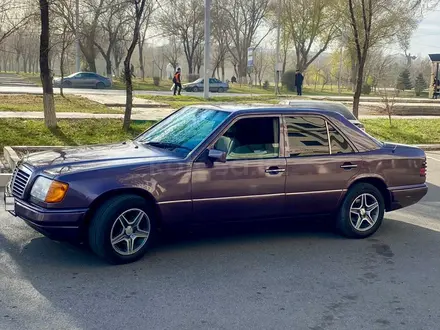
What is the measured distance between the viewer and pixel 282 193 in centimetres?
549

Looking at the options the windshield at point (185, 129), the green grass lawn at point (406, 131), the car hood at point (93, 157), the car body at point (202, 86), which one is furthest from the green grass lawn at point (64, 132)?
the car body at point (202, 86)

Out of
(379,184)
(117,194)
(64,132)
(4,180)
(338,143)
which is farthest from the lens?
(64,132)

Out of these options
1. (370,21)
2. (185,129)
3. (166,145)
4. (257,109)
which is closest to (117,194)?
(166,145)

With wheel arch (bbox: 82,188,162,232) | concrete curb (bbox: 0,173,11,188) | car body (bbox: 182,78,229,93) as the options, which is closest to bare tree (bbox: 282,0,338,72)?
car body (bbox: 182,78,229,93)

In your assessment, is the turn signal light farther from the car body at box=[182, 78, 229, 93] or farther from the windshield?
the car body at box=[182, 78, 229, 93]

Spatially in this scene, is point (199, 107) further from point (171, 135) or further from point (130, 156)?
point (130, 156)

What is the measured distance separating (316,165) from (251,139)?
2.61ft

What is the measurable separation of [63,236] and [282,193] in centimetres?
228

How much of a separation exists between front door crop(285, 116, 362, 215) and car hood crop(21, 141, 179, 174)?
138 cm

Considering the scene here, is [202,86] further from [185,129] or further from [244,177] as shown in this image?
[244,177]

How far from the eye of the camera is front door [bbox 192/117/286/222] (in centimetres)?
513

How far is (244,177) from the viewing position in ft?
17.3

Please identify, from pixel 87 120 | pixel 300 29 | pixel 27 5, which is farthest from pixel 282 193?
pixel 300 29

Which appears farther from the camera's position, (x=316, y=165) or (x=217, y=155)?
(x=316, y=165)
